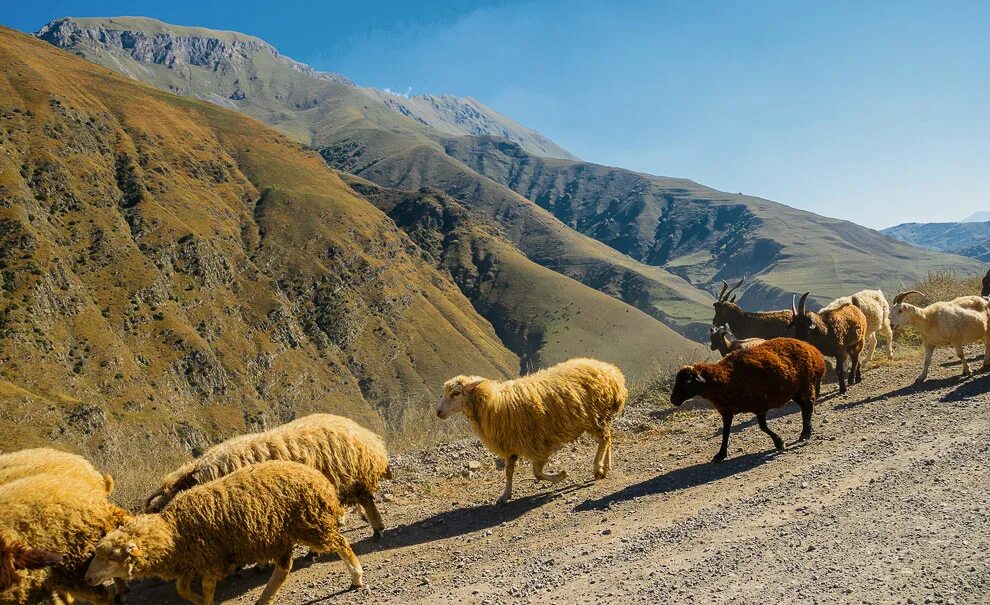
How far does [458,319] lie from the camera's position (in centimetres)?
14012

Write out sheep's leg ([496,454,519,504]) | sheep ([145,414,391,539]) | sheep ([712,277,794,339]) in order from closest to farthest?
1. sheep ([145,414,391,539])
2. sheep's leg ([496,454,519,504])
3. sheep ([712,277,794,339])

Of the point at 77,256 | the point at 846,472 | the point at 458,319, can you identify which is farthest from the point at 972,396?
the point at 458,319

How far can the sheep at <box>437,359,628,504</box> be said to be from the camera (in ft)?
31.4

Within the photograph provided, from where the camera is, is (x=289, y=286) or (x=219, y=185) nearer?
(x=289, y=286)

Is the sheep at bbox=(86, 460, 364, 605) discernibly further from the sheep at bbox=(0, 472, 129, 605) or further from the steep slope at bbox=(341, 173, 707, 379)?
the steep slope at bbox=(341, 173, 707, 379)

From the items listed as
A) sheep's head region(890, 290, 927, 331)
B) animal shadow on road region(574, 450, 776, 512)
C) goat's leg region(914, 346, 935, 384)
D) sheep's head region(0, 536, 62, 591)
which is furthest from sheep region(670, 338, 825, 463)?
sheep's head region(0, 536, 62, 591)

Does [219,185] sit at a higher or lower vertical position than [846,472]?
higher

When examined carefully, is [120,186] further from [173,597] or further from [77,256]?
[173,597]

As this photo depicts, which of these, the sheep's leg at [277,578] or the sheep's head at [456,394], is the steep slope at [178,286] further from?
the sheep's leg at [277,578]

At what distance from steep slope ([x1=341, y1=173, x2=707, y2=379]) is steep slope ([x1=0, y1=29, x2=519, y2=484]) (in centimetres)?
916

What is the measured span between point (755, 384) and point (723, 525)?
3.37 meters

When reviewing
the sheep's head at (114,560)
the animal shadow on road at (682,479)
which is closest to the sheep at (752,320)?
the animal shadow on road at (682,479)

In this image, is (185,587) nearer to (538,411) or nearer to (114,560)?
(114,560)

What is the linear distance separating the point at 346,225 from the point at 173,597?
138998mm
